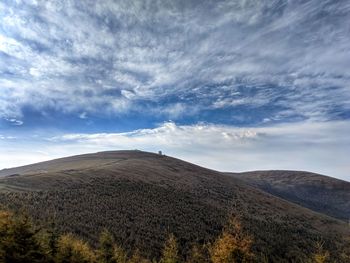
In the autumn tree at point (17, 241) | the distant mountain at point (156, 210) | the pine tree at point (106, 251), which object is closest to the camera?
the autumn tree at point (17, 241)

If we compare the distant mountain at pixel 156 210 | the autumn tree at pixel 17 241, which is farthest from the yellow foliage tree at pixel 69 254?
the distant mountain at pixel 156 210

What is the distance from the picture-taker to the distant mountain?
7744 centimetres

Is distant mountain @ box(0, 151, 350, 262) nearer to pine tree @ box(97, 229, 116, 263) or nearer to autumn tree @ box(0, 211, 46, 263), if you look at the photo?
pine tree @ box(97, 229, 116, 263)

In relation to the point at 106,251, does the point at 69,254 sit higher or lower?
higher

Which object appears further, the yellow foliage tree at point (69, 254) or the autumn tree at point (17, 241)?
the yellow foliage tree at point (69, 254)

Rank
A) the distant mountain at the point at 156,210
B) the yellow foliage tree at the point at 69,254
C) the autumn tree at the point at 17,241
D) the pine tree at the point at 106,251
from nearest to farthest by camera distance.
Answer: the autumn tree at the point at 17,241
the yellow foliage tree at the point at 69,254
the pine tree at the point at 106,251
the distant mountain at the point at 156,210

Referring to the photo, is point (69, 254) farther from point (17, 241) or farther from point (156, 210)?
point (156, 210)

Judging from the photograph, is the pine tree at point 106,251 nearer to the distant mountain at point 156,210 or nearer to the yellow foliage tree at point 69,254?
the yellow foliage tree at point 69,254

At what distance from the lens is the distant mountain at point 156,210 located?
7744 centimetres

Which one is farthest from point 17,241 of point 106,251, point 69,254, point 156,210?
point 156,210

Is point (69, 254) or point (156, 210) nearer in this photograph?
point (69, 254)

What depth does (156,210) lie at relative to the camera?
10500 cm

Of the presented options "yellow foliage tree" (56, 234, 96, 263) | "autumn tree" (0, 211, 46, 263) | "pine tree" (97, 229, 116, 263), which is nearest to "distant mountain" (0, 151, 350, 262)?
"pine tree" (97, 229, 116, 263)

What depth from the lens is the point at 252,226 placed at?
117 meters
